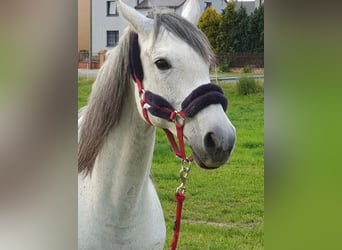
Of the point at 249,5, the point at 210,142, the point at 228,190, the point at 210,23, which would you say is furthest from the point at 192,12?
the point at 228,190

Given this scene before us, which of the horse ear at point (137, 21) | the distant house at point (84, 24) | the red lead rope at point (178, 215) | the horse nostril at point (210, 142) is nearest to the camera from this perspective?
the horse nostril at point (210, 142)

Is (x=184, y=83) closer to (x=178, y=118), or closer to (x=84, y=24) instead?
(x=178, y=118)

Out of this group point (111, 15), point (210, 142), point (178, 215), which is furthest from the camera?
point (111, 15)

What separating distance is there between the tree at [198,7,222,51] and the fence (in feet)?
0.16

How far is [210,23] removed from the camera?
166 centimetres

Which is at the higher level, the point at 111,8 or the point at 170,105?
the point at 111,8

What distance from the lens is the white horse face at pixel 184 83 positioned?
132 centimetres

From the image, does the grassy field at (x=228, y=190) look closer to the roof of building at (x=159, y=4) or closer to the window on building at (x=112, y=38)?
the window on building at (x=112, y=38)

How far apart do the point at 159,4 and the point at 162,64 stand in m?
0.37

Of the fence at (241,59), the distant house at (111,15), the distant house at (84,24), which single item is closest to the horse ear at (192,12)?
the distant house at (111,15)

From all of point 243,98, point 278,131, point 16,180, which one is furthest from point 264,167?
point 16,180

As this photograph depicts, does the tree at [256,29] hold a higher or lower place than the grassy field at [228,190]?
higher

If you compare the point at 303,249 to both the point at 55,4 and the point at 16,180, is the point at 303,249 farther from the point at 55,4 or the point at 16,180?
the point at 55,4

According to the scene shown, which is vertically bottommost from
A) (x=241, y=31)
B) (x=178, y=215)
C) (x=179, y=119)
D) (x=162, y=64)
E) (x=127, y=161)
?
(x=178, y=215)
